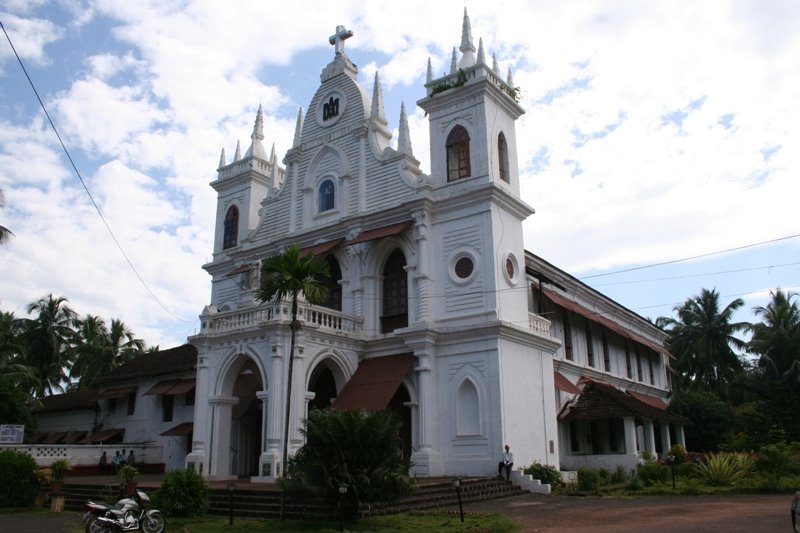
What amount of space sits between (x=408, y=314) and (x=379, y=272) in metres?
2.40

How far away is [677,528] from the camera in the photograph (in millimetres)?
12688

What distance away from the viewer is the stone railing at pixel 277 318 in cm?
2292

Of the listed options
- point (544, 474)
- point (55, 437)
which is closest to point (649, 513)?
point (544, 474)

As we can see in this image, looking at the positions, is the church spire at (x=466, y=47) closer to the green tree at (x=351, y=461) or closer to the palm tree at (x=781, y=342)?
the green tree at (x=351, y=461)

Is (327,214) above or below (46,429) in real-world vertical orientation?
above

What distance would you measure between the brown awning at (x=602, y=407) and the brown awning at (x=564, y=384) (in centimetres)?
53

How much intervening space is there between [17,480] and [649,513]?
18.2 metres

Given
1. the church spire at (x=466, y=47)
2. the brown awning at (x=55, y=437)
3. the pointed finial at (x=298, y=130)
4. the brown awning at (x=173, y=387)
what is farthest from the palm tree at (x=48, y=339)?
the church spire at (x=466, y=47)

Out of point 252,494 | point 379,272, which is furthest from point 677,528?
point 379,272

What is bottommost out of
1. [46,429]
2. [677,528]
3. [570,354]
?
[677,528]

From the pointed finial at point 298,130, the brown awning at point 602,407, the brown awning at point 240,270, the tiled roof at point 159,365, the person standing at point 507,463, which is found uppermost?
the pointed finial at point 298,130

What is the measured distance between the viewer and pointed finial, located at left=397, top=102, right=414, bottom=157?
27.4 m

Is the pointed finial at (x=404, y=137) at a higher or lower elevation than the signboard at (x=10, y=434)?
higher

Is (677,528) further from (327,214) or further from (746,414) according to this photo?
(746,414)
